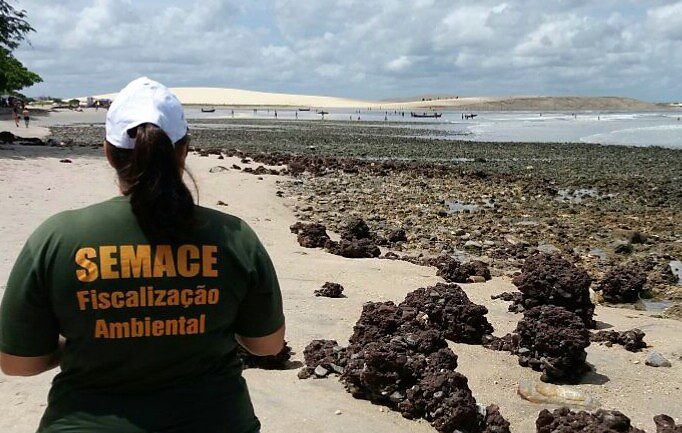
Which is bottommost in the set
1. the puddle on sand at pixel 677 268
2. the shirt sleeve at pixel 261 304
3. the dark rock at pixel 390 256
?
the puddle on sand at pixel 677 268

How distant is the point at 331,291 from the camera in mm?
7289

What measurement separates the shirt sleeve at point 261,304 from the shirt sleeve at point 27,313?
589 millimetres

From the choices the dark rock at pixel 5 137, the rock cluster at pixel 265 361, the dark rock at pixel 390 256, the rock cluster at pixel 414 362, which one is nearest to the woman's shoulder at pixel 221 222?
Answer: the rock cluster at pixel 414 362

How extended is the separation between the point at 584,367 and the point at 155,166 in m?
4.44

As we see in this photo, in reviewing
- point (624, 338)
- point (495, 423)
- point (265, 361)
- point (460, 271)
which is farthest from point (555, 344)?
point (460, 271)

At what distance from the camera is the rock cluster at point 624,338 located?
5992 mm

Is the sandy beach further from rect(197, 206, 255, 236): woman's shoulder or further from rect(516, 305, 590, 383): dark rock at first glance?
rect(197, 206, 255, 236): woman's shoulder

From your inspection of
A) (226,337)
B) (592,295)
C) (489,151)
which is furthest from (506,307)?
(489,151)

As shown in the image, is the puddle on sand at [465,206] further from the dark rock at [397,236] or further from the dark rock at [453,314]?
the dark rock at [453,314]

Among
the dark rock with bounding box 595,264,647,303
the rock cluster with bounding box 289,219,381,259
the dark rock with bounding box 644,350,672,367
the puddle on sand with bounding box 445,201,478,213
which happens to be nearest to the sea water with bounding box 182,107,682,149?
the puddle on sand with bounding box 445,201,478,213

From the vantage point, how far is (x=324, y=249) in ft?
33.0

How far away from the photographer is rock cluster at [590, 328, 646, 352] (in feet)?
19.7

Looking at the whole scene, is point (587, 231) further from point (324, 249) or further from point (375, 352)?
point (375, 352)

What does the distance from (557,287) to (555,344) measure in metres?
1.25
